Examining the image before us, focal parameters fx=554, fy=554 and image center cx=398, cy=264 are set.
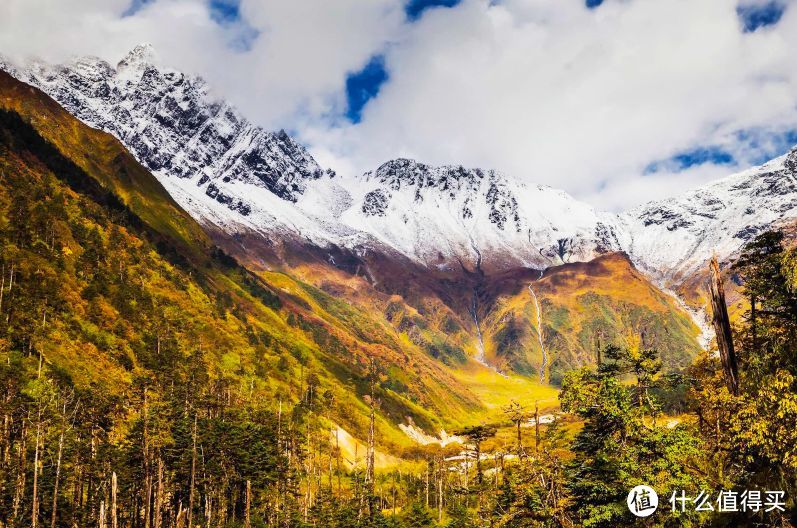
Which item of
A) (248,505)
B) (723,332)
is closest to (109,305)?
(248,505)

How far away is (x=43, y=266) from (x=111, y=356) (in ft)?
81.1

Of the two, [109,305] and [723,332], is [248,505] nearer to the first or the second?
[723,332]

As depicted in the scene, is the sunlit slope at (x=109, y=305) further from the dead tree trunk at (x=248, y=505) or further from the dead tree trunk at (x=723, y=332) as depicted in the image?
the dead tree trunk at (x=723, y=332)

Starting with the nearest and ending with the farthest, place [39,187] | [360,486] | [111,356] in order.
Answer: [360,486] < [111,356] < [39,187]

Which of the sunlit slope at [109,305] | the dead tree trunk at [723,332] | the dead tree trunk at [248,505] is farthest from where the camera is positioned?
the sunlit slope at [109,305]

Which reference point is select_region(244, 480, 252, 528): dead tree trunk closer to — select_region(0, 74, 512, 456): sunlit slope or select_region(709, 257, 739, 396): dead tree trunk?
select_region(0, 74, 512, 456): sunlit slope

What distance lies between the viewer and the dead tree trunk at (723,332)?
2775cm

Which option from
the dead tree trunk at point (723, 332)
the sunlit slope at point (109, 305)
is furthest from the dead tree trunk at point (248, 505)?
the dead tree trunk at point (723, 332)

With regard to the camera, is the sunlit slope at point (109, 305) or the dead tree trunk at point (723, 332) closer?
the dead tree trunk at point (723, 332)

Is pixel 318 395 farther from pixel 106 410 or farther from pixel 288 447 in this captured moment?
pixel 106 410

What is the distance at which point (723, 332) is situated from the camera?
2791 centimetres

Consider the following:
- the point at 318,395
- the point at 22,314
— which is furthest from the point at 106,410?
the point at 318,395

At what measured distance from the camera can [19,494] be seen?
5384 centimetres

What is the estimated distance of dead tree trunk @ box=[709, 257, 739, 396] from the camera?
27.8 metres
